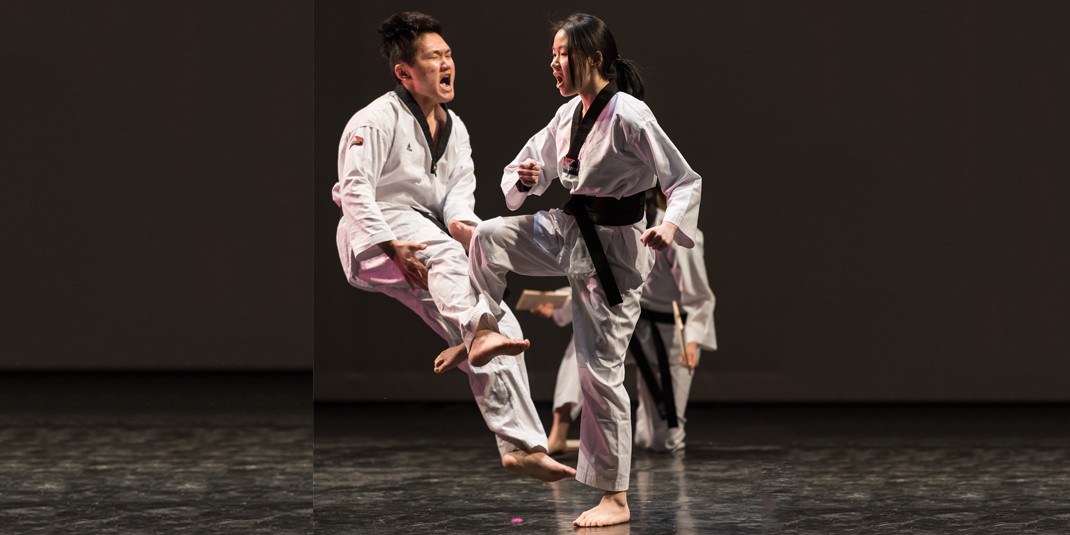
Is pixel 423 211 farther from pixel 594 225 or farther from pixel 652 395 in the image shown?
pixel 652 395

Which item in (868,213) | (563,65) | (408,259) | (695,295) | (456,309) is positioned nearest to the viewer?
(563,65)

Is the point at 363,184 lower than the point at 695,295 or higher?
higher

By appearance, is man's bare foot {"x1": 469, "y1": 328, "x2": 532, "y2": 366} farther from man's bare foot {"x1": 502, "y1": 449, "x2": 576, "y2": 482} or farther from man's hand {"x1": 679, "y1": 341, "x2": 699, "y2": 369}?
man's hand {"x1": 679, "y1": 341, "x2": 699, "y2": 369}

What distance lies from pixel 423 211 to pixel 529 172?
514mm

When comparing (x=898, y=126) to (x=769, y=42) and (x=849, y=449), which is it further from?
(x=849, y=449)

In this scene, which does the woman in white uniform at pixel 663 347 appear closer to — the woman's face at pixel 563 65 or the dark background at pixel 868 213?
the dark background at pixel 868 213

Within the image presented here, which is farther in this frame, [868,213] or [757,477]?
[868,213]

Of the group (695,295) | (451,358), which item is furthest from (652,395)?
(451,358)

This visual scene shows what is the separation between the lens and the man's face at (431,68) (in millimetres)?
3316

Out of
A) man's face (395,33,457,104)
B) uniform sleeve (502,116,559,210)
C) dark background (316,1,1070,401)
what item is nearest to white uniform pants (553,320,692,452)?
dark background (316,1,1070,401)

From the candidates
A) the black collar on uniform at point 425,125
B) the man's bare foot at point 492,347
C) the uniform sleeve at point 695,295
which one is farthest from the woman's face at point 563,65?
the uniform sleeve at point 695,295

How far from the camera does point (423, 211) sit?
3523 millimetres

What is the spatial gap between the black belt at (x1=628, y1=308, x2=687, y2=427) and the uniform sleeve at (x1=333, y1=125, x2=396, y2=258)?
2204 millimetres

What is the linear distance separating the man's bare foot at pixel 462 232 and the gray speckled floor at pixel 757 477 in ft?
2.97
